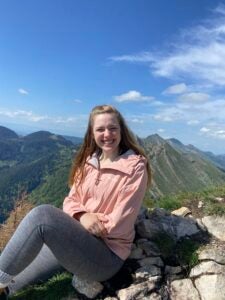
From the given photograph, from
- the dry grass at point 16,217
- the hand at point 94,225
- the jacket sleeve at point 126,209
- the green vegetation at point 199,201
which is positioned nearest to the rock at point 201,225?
the green vegetation at point 199,201

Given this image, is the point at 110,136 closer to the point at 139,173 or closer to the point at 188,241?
the point at 139,173

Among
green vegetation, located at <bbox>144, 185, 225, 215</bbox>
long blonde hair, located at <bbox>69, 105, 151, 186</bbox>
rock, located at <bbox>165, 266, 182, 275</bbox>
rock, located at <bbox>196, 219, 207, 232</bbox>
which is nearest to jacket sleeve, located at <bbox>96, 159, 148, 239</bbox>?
long blonde hair, located at <bbox>69, 105, 151, 186</bbox>

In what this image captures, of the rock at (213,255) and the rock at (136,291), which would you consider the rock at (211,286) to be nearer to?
the rock at (213,255)

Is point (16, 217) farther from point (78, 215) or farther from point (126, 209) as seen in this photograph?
point (126, 209)

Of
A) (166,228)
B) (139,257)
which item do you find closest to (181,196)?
(166,228)

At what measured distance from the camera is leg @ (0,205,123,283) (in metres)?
6.42

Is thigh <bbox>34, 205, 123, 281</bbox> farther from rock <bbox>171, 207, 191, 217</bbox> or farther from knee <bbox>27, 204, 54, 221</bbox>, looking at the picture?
rock <bbox>171, 207, 191, 217</bbox>

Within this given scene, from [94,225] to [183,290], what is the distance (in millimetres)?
2025

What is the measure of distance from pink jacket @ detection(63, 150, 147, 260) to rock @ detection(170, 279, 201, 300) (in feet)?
3.40

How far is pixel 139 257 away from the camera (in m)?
7.68

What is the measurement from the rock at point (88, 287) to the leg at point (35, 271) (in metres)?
0.61

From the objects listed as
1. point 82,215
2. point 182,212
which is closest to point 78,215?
point 82,215

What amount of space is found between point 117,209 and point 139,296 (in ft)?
5.05

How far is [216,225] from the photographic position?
8594 millimetres
